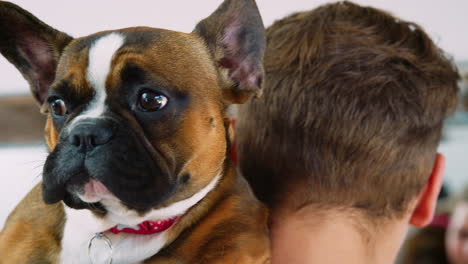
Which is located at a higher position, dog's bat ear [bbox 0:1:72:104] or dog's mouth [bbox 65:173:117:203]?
dog's bat ear [bbox 0:1:72:104]

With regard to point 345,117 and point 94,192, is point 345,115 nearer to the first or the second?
point 345,117

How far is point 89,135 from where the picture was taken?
0.57m

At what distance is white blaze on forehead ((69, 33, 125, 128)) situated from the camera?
621 millimetres

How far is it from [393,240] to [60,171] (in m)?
0.56

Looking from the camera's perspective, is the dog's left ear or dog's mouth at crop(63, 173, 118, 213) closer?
dog's mouth at crop(63, 173, 118, 213)

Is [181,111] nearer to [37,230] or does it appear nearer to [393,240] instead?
[37,230]

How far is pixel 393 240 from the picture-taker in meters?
0.88

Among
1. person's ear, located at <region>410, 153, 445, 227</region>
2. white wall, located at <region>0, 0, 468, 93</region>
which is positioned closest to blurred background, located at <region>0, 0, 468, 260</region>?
white wall, located at <region>0, 0, 468, 93</region>

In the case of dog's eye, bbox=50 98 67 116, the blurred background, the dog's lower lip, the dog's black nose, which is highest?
the dog's black nose

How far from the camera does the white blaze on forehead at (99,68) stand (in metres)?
0.62

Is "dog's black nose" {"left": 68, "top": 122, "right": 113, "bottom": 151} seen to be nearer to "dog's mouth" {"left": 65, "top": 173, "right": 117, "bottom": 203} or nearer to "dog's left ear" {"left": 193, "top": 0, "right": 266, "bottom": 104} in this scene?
"dog's mouth" {"left": 65, "top": 173, "right": 117, "bottom": 203}

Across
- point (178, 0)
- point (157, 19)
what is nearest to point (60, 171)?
point (157, 19)

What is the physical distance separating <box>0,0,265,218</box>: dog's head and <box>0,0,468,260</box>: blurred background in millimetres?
146

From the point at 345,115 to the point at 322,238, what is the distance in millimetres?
189
